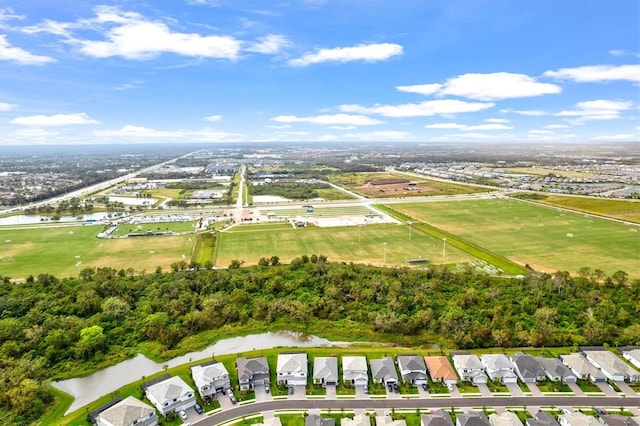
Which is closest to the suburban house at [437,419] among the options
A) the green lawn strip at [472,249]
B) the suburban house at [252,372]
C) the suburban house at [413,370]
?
the suburban house at [413,370]

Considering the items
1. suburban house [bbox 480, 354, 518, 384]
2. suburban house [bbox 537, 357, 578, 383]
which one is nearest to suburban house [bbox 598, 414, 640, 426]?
suburban house [bbox 537, 357, 578, 383]

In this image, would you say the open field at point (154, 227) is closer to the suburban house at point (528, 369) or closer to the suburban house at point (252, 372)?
the suburban house at point (252, 372)

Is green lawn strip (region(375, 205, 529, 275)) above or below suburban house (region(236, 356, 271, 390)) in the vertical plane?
above

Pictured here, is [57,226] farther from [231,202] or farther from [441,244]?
[441,244]

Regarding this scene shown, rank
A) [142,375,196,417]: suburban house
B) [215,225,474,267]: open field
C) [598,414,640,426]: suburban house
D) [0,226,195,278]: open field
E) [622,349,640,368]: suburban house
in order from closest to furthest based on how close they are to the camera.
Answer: [598,414,640,426]: suburban house → [142,375,196,417]: suburban house → [622,349,640,368]: suburban house → [0,226,195,278]: open field → [215,225,474,267]: open field

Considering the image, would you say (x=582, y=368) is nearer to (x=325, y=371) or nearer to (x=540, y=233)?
(x=325, y=371)

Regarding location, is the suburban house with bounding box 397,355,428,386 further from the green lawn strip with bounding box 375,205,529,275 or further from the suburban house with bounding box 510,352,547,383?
the green lawn strip with bounding box 375,205,529,275

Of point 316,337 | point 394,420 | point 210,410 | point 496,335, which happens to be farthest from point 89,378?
point 496,335
